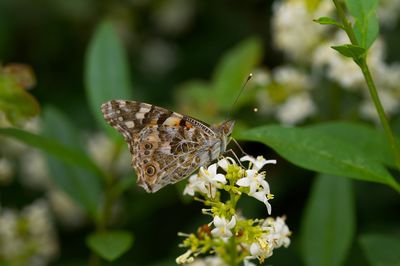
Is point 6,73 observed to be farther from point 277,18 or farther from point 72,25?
point 72,25

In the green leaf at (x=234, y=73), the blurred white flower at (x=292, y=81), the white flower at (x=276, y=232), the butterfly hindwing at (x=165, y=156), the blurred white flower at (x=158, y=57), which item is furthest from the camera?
the blurred white flower at (x=158, y=57)

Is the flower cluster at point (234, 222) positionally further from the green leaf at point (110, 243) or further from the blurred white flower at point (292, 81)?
the blurred white flower at point (292, 81)

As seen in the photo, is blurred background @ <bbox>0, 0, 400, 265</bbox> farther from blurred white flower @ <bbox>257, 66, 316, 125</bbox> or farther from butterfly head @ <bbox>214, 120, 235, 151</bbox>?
butterfly head @ <bbox>214, 120, 235, 151</bbox>

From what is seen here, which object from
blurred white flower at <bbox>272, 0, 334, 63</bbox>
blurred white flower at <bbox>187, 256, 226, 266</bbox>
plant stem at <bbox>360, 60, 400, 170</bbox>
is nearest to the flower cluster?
blurred white flower at <bbox>187, 256, 226, 266</bbox>

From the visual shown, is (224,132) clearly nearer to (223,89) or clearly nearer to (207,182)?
(207,182)

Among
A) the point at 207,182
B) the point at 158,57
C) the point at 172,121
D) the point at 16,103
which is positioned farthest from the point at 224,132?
the point at 158,57

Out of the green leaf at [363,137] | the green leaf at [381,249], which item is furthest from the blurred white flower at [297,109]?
the green leaf at [381,249]

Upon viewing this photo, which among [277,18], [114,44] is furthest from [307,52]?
[114,44]
